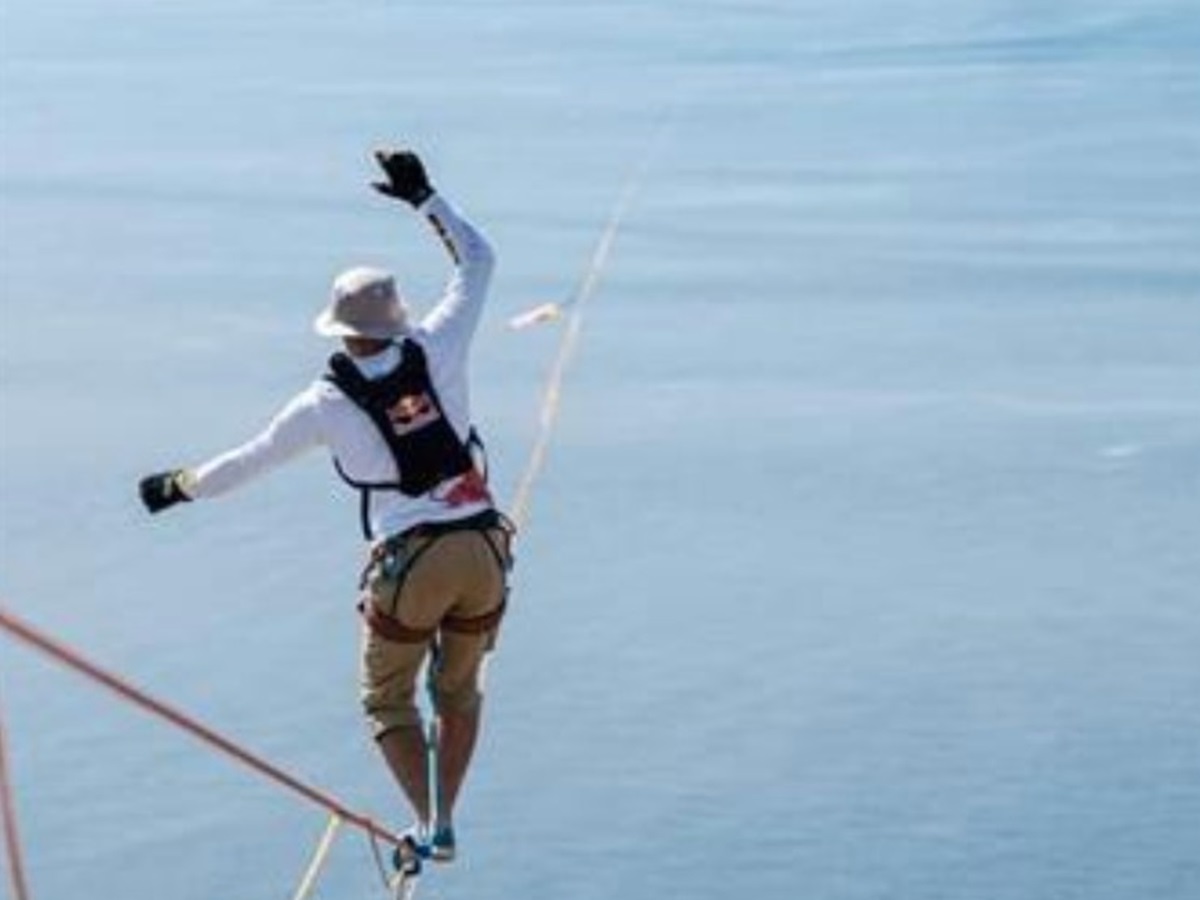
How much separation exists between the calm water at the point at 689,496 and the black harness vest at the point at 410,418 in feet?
18.0

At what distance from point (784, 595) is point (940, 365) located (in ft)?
17.9

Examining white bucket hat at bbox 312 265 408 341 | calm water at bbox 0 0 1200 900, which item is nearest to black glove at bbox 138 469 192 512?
white bucket hat at bbox 312 265 408 341

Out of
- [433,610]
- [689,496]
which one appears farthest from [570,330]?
[433,610]

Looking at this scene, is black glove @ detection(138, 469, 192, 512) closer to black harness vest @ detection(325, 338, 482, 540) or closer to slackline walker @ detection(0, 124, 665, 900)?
slackline walker @ detection(0, 124, 665, 900)

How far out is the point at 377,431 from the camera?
606 centimetres

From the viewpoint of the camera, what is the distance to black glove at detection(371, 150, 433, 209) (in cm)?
618

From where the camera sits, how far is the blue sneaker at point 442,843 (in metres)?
6.93

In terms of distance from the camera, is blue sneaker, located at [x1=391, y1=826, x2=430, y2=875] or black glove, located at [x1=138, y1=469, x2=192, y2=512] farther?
blue sneaker, located at [x1=391, y1=826, x2=430, y2=875]

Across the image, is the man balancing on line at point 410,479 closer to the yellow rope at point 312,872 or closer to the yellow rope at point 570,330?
the yellow rope at point 312,872

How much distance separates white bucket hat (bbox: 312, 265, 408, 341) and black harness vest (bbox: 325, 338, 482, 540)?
0.34 feet

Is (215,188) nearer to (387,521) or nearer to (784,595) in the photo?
(784,595)

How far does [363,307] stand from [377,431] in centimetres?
31

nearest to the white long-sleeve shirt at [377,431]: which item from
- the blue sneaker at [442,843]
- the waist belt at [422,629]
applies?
the waist belt at [422,629]

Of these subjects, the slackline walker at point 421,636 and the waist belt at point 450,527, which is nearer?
the slackline walker at point 421,636
